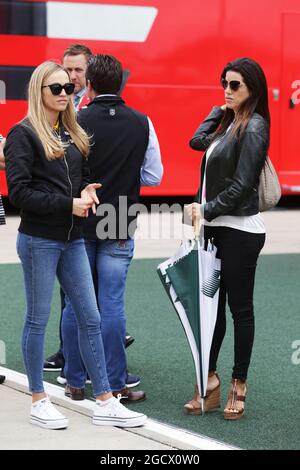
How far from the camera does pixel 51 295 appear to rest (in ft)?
17.7

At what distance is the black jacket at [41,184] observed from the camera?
203 inches

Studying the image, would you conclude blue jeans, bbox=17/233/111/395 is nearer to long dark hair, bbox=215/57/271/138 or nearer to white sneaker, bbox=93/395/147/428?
white sneaker, bbox=93/395/147/428

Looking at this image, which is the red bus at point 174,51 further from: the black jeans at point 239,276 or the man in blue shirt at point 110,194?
the black jeans at point 239,276

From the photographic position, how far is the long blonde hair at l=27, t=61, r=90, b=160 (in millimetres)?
5215

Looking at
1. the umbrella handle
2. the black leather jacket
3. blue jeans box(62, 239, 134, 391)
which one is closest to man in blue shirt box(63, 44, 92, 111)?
A: blue jeans box(62, 239, 134, 391)

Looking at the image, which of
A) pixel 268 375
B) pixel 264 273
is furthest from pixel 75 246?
pixel 264 273

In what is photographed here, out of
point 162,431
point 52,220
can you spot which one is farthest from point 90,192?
point 162,431

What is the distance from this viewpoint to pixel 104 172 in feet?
19.1

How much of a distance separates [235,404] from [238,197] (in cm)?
106

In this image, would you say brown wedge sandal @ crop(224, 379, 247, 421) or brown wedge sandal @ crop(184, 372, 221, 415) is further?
brown wedge sandal @ crop(184, 372, 221, 415)

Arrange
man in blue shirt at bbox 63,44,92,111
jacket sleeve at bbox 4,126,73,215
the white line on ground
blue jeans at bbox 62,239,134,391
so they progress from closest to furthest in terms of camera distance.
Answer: the white line on ground
jacket sleeve at bbox 4,126,73,215
blue jeans at bbox 62,239,134,391
man in blue shirt at bbox 63,44,92,111

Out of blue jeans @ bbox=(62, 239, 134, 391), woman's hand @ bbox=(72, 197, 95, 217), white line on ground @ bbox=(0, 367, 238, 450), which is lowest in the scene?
white line on ground @ bbox=(0, 367, 238, 450)

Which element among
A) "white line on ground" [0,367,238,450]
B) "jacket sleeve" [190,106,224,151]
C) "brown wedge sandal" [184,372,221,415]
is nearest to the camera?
"white line on ground" [0,367,238,450]

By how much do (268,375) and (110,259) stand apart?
1.36 meters
